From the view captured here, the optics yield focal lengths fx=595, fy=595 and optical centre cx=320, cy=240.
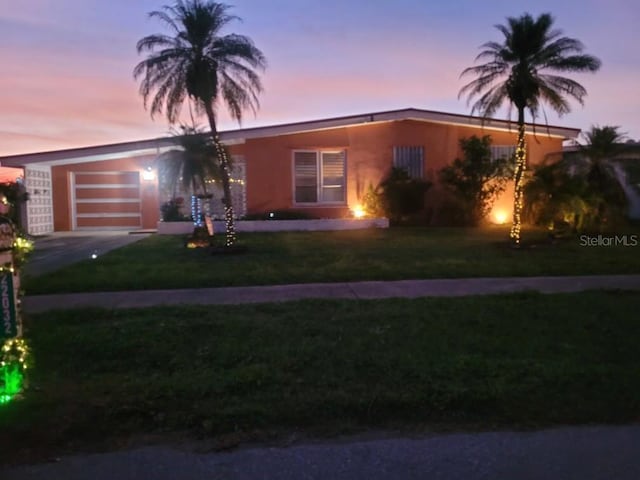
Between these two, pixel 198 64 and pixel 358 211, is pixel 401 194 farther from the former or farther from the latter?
pixel 198 64

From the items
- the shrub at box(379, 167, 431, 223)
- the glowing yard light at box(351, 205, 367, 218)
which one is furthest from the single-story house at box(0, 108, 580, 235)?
the shrub at box(379, 167, 431, 223)

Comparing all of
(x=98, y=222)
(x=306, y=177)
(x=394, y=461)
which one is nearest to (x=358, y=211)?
(x=306, y=177)

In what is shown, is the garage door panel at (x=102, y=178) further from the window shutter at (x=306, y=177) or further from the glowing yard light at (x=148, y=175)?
the window shutter at (x=306, y=177)

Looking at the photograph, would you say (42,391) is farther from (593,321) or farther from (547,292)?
(547,292)

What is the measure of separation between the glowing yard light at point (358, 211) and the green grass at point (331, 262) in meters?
3.81

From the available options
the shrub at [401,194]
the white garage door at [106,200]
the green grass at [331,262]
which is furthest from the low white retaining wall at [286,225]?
the white garage door at [106,200]

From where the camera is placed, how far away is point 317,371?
543 cm

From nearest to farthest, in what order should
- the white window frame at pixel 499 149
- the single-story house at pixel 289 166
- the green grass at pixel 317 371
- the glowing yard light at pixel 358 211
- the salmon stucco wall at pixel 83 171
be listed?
the green grass at pixel 317 371 → the single-story house at pixel 289 166 → the glowing yard light at pixel 358 211 → the salmon stucco wall at pixel 83 171 → the white window frame at pixel 499 149

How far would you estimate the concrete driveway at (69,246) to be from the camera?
12484 millimetres

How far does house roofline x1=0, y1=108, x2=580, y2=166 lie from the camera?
1909 centimetres

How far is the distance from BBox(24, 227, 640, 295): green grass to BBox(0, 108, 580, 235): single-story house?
4.31 m

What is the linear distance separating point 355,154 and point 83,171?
9.68 metres

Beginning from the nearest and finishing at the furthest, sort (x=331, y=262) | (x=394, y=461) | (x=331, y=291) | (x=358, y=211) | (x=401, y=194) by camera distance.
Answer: (x=394, y=461), (x=331, y=291), (x=331, y=262), (x=401, y=194), (x=358, y=211)

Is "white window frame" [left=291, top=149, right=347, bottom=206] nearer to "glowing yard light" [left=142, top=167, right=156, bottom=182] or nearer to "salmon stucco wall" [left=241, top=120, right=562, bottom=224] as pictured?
"salmon stucco wall" [left=241, top=120, right=562, bottom=224]
